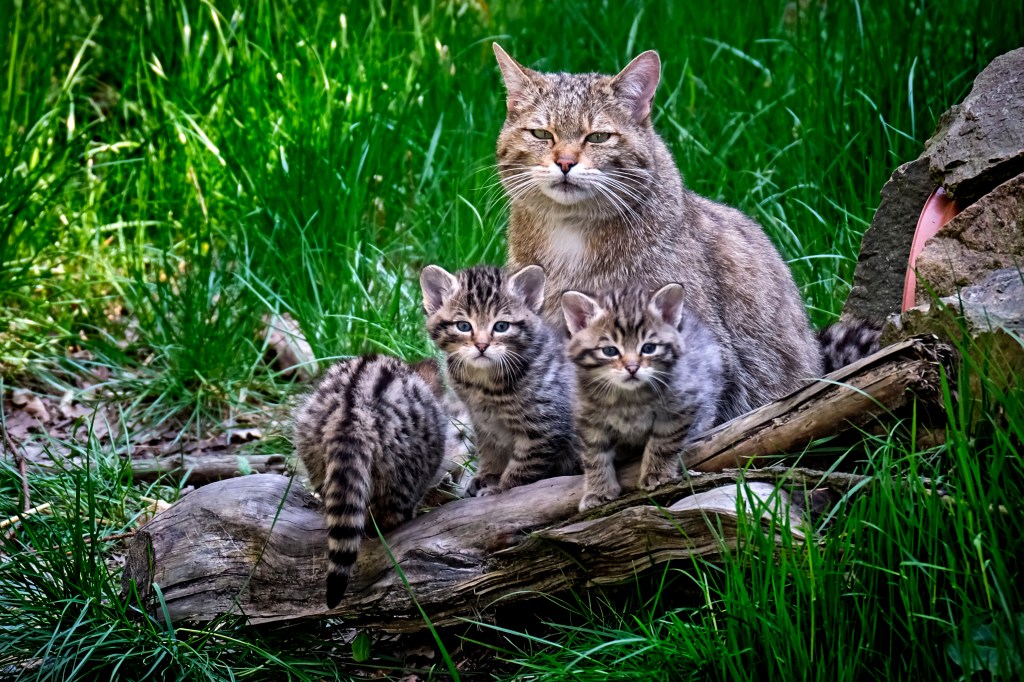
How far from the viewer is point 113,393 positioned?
688cm

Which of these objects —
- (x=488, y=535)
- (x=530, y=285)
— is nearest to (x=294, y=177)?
(x=530, y=285)

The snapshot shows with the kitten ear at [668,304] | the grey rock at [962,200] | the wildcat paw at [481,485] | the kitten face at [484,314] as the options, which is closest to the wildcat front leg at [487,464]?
the wildcat paw at [481,485]

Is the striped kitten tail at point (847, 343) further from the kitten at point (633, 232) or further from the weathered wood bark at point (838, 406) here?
the weathered wood bark at point (838, 406)

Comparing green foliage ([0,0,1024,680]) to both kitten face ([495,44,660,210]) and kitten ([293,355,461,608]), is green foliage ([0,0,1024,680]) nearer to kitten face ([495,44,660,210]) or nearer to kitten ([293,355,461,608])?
kitten ([293,355,461,608])

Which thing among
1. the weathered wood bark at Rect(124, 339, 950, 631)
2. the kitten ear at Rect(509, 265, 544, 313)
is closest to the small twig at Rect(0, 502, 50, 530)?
the weathered wood bark at Rect(124, 339, 950, 631)

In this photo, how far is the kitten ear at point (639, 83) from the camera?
226 inches

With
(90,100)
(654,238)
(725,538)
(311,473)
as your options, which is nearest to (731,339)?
(654,238)

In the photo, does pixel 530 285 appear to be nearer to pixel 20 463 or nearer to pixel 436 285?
pixel 436 285

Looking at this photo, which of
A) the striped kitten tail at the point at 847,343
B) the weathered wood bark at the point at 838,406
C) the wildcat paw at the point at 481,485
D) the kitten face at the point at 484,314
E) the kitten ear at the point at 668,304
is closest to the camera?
the weathered wood bark at the point at 838,406

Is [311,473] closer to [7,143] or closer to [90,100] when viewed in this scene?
[7,143]

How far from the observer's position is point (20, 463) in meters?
5.80

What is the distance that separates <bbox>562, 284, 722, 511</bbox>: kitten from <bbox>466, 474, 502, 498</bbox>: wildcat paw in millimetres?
694

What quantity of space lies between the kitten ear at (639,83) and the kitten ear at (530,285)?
1.12m

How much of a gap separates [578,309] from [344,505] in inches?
48.2
